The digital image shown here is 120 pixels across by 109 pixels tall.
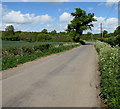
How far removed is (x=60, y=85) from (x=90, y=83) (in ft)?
4.94

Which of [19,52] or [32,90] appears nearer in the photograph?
[32,90]

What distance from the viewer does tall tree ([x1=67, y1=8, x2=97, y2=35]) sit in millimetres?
54997

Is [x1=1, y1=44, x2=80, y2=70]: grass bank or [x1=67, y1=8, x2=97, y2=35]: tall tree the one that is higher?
[x1=67, y1=8, x2=97, y2=35]: tall tree

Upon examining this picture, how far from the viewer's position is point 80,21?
5453cm

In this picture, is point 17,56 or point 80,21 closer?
point 17,56

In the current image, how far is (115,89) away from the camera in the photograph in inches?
166

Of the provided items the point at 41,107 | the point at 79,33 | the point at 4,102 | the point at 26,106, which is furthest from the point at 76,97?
the point at 79,33

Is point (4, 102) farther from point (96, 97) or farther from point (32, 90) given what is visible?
point (96, 97)

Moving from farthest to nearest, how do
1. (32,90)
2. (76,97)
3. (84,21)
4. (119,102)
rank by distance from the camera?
(84,21), (32,90), (76,97), (119,102)

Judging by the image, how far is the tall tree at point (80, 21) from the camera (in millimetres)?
54997

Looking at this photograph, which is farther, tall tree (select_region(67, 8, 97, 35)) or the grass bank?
tall tree (select_region(67, 8, 97, 35))

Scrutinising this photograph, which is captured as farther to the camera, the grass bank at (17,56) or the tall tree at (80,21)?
the tall tree at (80,21)

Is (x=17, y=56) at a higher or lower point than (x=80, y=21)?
lower

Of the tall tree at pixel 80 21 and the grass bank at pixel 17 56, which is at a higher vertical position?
the tall tree at pixel 80 21
